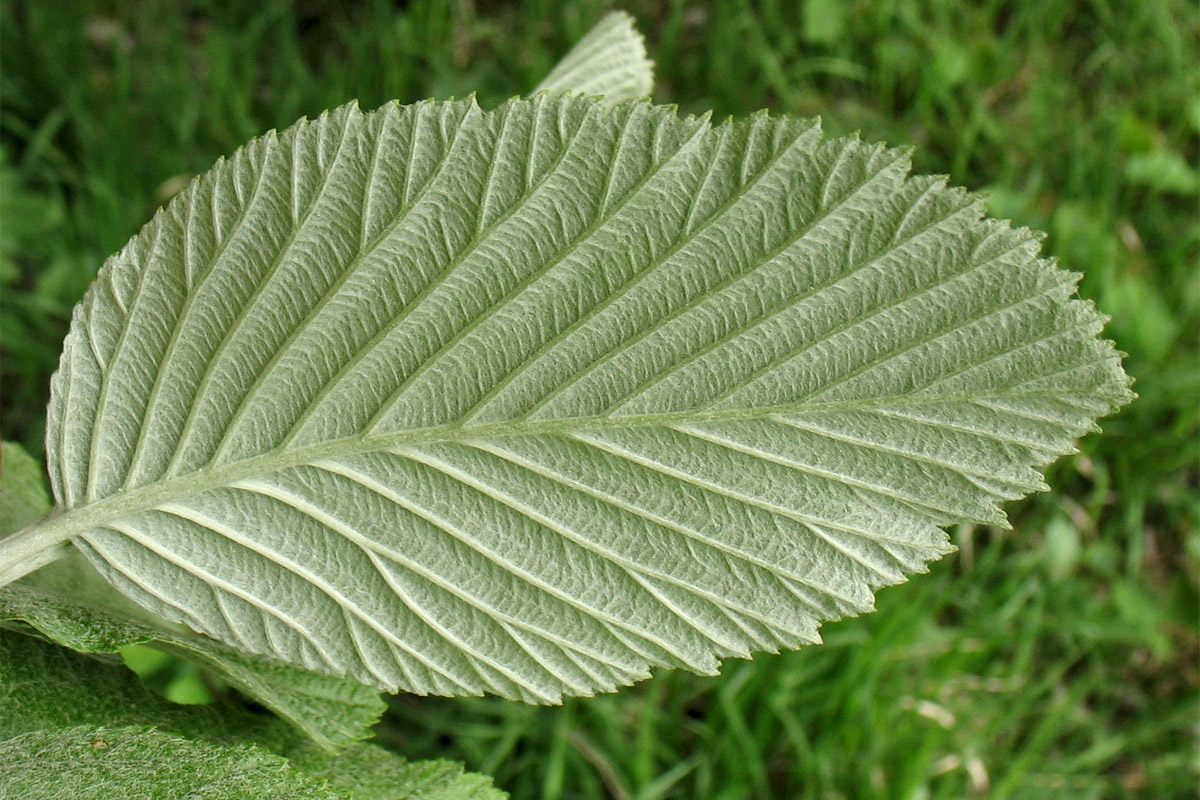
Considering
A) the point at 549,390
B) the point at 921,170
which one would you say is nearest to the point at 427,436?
the point at 549,390

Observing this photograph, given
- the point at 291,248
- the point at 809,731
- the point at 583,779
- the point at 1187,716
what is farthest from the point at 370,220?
the point at 1187,716

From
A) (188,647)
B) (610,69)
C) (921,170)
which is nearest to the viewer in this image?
(188,647)

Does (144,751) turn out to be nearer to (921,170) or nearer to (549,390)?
(549,390)

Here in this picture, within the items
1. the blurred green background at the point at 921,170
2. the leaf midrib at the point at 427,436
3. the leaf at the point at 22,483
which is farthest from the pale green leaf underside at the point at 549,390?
the blurred green background at the point at 921,170

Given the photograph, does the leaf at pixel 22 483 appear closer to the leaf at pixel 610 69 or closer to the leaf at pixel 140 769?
the leaf at pixel 140 769

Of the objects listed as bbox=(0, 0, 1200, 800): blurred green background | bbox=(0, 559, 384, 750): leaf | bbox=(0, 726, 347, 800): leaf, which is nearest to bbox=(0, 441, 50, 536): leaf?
bbox=(0, 559, 384, 750): leaf

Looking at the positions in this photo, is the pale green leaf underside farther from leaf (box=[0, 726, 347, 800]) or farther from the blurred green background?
the blurred green background

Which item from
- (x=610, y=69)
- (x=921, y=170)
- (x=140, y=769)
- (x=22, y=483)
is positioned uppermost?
(x=921, y=170)
